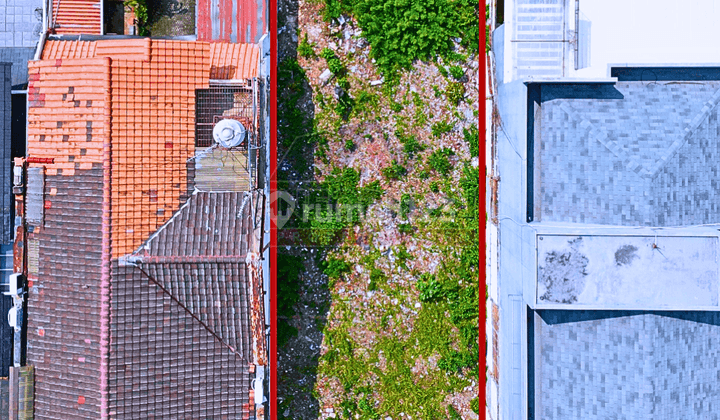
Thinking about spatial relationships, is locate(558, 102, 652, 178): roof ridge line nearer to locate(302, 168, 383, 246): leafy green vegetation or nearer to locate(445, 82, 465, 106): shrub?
locate(445, 82, 465, 106): shrub

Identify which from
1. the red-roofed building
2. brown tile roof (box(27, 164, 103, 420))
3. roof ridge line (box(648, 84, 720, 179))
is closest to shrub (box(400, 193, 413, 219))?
the red-roofed building

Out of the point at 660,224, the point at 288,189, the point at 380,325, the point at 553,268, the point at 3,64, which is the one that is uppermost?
the point at 3,64

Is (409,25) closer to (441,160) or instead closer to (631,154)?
(441,160)

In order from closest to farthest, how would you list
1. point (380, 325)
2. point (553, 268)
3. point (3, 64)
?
point (553, 268) < point (3, 64) < point (380, 325)

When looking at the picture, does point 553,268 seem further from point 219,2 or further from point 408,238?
point 219,2

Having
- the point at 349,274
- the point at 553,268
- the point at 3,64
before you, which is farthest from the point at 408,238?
the point at 3,64

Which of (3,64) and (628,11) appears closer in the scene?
(628,11)

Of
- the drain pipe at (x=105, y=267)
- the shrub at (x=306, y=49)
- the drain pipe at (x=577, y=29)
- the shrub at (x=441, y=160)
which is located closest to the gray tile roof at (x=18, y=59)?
the drain pipe at (x=105, y=267)

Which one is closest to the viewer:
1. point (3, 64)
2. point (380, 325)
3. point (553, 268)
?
point (553, 268)
